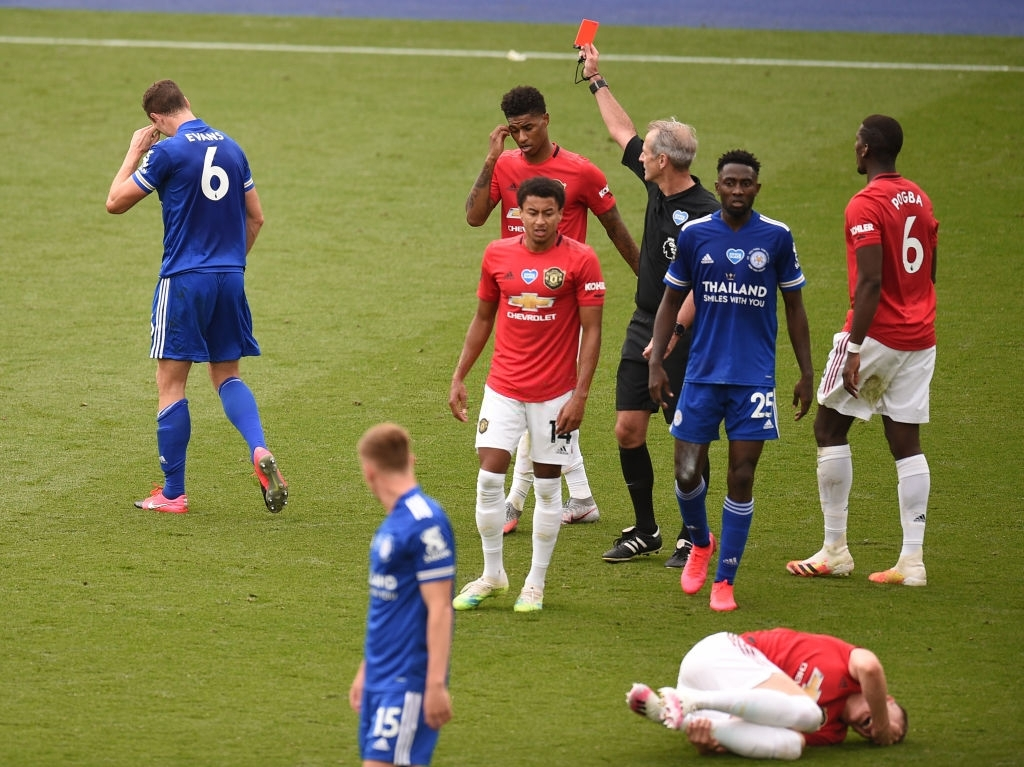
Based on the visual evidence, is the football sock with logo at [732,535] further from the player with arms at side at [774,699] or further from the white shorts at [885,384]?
the player with arms at side at [774,699]

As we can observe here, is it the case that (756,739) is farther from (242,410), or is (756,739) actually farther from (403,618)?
(242,410)

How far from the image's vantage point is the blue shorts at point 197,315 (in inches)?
316

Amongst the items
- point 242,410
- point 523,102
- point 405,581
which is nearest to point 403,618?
point 405,581

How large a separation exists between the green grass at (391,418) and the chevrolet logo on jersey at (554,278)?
1.54 metres

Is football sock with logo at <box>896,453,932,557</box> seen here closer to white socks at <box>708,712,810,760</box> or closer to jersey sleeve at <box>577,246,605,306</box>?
jersey sleeve at <box>577,246,605,306</box>

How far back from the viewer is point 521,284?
6648 mm

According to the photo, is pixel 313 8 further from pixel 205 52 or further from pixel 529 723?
pixel 529 723

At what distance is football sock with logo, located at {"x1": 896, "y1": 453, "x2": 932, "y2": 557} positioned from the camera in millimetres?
7066

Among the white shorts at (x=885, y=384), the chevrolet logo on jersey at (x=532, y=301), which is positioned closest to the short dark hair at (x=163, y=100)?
the chevrolet logo on jersey at (x=532, y=301)

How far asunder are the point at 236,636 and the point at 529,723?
1541 millimetres

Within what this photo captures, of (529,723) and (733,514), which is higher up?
(733,514)

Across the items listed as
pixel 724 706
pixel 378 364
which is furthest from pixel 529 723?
pixel 378 364

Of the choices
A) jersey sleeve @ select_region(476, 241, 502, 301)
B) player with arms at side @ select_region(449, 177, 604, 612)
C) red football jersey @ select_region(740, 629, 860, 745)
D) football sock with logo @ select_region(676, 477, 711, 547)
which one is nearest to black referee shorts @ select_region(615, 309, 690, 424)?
football sock with logo @ select_region(676, 477, 711, 547)

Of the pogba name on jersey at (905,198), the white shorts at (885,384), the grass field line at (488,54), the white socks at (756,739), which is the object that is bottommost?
the white socks at (756,739)
